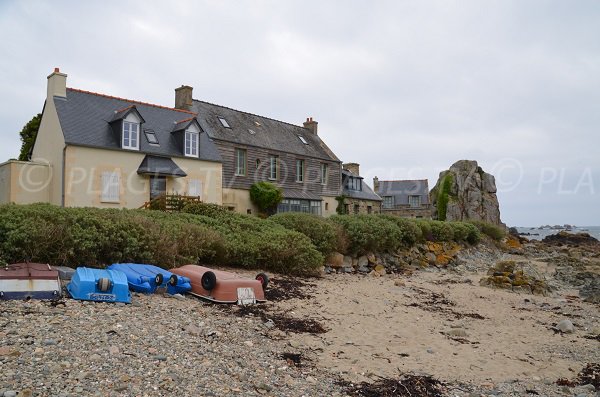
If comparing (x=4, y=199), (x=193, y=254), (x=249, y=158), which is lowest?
(x=193, y=254)

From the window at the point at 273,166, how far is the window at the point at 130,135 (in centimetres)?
984

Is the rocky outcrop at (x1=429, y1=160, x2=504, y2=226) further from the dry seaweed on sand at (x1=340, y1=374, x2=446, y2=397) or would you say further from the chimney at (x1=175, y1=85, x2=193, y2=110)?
the dry seaweed on sand at (x1=340, y1=374, x2=446, y2=397)

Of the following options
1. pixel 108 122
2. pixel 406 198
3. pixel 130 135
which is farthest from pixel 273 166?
pixel 406 198

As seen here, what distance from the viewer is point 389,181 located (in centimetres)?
5847

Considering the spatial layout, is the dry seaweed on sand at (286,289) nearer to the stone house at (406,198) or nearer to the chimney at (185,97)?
the chimney at (185,97)

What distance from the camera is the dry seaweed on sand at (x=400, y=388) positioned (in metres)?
5.16

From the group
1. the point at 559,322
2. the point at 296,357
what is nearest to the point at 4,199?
the point at 296,357

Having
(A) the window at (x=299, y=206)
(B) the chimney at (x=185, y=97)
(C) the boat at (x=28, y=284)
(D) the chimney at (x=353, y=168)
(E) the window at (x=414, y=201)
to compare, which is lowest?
(C) the boat at (x=28, y=284)

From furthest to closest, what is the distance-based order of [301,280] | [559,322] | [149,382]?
[301,280] < [559,322] < [149,382]

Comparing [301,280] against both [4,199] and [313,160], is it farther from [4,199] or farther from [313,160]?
[313,160]

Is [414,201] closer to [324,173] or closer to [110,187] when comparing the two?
[324,173]

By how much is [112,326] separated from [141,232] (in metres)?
4.22

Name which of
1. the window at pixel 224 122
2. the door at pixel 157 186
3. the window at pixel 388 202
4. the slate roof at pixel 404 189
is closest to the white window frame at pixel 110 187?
the door at pixel 157 186

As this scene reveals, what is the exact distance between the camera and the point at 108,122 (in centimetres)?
2173
